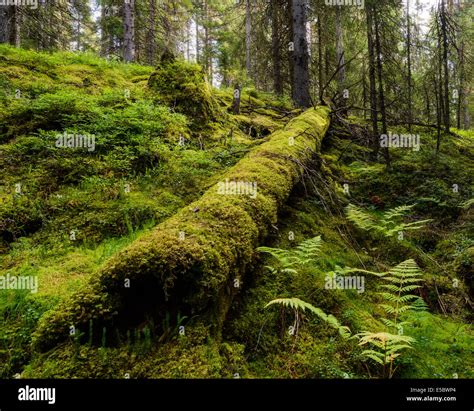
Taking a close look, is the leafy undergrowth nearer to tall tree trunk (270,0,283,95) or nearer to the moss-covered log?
the moss-covered log

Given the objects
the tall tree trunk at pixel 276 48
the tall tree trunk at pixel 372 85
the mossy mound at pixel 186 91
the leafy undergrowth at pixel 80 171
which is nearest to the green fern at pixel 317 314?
the leafy undergrowth at pixel 80 171

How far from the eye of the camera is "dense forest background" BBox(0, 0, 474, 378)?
2406 mm

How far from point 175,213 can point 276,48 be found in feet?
37.8

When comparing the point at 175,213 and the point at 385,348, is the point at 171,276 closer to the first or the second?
the point at 385,348

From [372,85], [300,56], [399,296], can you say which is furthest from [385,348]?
[300,56]

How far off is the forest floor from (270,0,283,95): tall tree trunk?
18.8ft

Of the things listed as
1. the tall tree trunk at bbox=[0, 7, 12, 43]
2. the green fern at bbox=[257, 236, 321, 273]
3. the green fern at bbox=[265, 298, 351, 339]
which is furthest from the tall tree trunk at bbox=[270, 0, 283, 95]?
the green fern at bbox=[265, 298, 351, 339]

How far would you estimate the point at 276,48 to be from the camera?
1362cm

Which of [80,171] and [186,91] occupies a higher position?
[186,91]

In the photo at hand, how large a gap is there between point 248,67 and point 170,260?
23151mm

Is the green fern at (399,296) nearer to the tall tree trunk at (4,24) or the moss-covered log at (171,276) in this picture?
the moss-covered log at (171,276)

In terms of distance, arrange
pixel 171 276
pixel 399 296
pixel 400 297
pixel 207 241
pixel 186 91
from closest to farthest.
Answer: pixel 171 276, pixel 207 241, pixel 400 297, pixel 399 296, pixel 186 91
